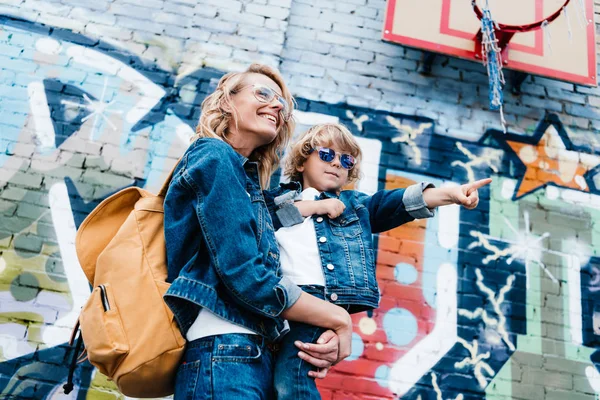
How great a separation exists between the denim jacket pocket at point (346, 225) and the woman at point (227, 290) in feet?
0.79

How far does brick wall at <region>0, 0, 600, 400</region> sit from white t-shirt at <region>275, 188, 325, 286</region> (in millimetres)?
1470

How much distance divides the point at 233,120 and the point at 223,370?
0.76m

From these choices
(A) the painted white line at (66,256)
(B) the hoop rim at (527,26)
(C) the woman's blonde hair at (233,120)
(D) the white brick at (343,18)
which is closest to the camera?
(C) the woman's blonde hair at (233,120)

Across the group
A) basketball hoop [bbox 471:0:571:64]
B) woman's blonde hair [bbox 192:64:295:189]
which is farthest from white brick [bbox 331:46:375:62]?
woman's blonde hair [bbox 192:64:295:189]

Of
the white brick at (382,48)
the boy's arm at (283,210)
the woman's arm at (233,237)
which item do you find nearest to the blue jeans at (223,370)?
the woman's arm at (233,237)

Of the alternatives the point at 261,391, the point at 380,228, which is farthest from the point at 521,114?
the point at 261,391

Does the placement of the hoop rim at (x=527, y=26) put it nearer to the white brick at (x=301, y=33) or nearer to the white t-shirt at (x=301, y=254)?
the white brick at (x=301, y=33)

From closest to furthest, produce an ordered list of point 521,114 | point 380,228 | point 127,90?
1. point 380,228
2. point 127,90
3. point 521,114

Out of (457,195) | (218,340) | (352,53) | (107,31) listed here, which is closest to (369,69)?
(352,53)

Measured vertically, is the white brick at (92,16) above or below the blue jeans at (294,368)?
above

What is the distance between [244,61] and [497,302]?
86.0 inches

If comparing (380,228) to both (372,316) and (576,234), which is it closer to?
(372,316)

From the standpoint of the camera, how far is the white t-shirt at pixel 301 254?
144 cm

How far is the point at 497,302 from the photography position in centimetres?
295
